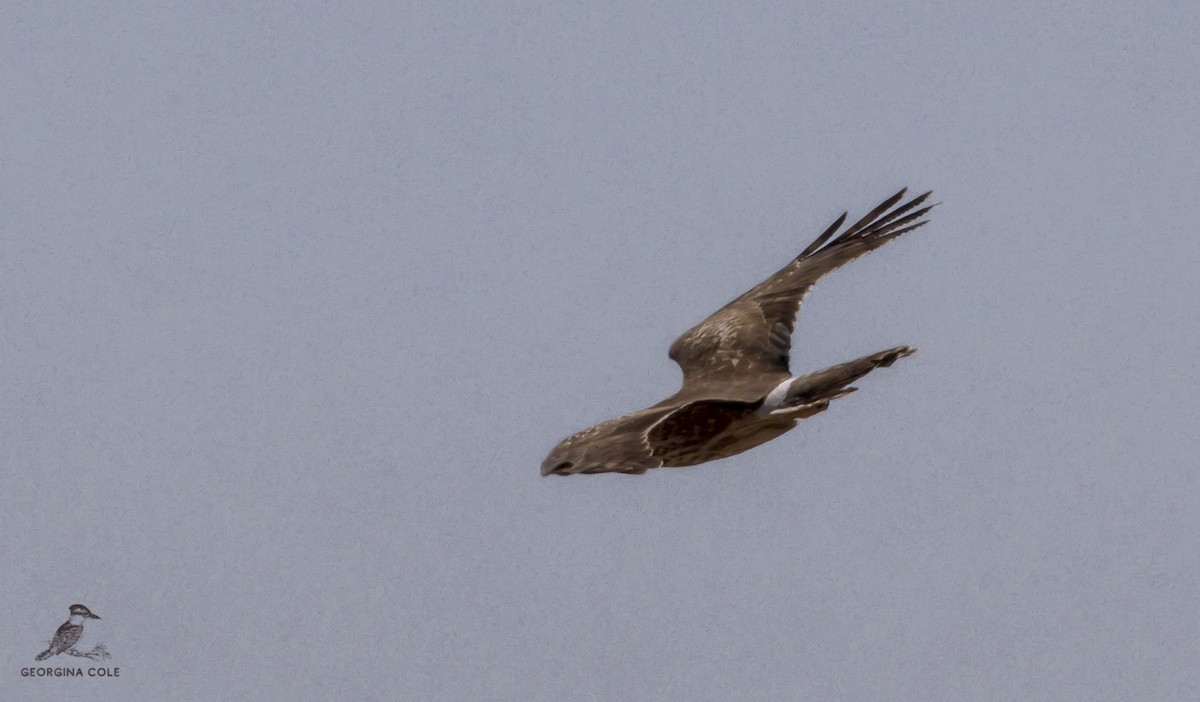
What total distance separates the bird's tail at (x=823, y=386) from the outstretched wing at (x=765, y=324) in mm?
406

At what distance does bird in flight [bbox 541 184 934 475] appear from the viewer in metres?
19.1

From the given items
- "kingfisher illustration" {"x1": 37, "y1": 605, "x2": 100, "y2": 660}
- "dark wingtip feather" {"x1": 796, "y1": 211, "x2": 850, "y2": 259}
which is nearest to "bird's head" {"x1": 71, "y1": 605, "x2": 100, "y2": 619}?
"kingfisher illustration" {"x1": 37, "y1": 605, "x2": 100, "y2": 660}

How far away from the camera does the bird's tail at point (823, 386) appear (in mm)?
20281

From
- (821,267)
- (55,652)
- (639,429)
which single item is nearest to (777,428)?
(639,429)

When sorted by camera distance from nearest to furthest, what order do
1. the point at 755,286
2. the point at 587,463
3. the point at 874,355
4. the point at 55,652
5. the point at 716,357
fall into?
the point at 587,463 → the point at 874,355 → the point at 716,357 → the point at 755,286 → the point at 55,652

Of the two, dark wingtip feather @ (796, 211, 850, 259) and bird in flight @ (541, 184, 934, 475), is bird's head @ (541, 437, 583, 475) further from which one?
dark wingtip feather @ (796, 211, 850, 259)

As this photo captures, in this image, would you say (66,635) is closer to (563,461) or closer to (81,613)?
(81,613)

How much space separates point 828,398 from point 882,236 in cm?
480

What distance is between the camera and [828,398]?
20438 mm

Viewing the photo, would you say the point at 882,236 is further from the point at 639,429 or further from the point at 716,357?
the point at 639,429

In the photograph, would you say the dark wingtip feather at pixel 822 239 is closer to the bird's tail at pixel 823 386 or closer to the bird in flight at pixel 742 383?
the bird in flight at pixel 742 383

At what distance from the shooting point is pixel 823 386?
20484 mm

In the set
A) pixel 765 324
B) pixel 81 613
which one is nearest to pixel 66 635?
pixel 81 613

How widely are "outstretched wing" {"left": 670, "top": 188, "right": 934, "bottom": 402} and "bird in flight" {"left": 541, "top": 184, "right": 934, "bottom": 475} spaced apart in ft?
0.04
